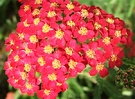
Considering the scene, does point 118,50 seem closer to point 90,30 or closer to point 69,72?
point 90,30

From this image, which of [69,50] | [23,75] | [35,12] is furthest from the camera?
[35,12]

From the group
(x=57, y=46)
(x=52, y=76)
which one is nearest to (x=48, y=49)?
(x=57, y=46)

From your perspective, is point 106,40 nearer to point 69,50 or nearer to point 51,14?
point 69,50

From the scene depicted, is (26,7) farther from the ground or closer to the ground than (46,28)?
farther from the ground

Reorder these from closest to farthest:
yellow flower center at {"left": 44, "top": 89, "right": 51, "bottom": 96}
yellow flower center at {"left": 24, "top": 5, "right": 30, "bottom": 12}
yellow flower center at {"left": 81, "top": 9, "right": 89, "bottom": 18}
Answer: yellow flower center at {"left": 44, "top": 89, "right": 51, "bottom": 96} → yellow flower center at {"left": 81, "top": 9, "right": 89, "bottom": 18} → yellow flower center at {"left": 24, "top": 5, "right": 30, "bottom": 12}

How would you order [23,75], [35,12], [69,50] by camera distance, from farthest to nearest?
1. [35,12]
2. [23,75]
3. [69,50]

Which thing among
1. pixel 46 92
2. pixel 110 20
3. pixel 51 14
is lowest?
pixel 46 92

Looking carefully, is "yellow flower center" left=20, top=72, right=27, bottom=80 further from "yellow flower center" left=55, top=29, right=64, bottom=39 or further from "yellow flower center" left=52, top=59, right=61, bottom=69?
"yellow flower center" left=55, top=29, right=64, bottom=39

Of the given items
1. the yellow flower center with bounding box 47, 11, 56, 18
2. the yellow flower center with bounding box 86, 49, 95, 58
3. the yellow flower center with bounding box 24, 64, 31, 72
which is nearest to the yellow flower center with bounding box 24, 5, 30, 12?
the yellow flower center with bounding box 47, 11, 56, 18
